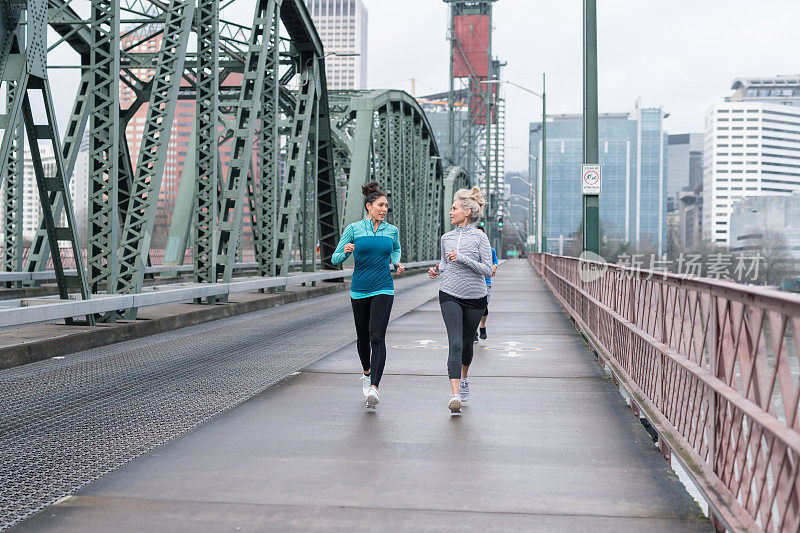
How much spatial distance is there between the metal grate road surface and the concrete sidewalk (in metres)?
0.27

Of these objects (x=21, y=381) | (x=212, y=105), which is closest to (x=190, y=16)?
(x=212, y=105)

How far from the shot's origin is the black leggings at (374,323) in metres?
7.64

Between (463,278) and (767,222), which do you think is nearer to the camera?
(463,278)

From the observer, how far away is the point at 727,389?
173 inches

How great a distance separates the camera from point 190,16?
15.8 meters

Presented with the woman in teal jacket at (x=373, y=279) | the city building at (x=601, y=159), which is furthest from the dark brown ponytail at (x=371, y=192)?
the city building at (x=601, y=159)

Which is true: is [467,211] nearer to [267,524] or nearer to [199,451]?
[199,451]

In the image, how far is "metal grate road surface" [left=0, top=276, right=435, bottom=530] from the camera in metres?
5.64

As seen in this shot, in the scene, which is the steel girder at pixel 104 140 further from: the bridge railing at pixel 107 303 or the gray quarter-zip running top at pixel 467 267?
the gray quarter-zip running top at pixel 467 267

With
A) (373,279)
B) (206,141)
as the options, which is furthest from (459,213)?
(206,141)

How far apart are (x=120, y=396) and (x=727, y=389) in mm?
5753

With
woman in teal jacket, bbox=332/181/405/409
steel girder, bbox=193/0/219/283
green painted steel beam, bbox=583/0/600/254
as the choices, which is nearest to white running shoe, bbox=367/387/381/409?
woman in teal jacket, bbox=332/181/405/409

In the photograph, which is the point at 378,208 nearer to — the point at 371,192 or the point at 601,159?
the point at 371,192

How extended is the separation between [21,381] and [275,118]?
43.5 feet
